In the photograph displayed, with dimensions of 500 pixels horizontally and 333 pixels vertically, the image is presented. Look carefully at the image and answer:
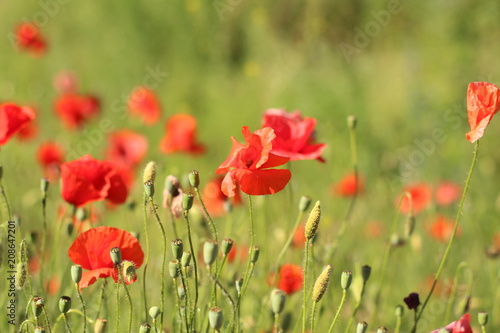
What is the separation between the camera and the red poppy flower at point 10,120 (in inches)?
58.9

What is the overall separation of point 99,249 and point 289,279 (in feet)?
2.07

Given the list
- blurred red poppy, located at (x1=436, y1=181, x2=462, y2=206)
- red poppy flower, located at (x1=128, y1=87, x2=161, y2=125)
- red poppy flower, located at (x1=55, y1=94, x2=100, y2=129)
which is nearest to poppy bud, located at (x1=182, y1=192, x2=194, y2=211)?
blurred red poppy, located at (x1=436, y1=181, x2=462, y2=206)

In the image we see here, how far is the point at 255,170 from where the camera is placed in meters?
1.25

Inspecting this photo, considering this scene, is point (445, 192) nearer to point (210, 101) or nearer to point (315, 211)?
point (315, 211)

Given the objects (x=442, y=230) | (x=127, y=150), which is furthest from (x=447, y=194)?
(x=127, y=150)

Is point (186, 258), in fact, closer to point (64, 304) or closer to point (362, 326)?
point (64, 304)

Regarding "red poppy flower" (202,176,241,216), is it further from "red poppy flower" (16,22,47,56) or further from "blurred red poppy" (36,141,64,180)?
"red poppy flower" (16,22,47,56)

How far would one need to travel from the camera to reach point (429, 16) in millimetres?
4523

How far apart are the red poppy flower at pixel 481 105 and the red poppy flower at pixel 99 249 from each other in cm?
69

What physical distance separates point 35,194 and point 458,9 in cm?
297

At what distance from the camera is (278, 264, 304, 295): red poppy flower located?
1.72m

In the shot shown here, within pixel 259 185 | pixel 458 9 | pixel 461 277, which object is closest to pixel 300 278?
pixel 259 185

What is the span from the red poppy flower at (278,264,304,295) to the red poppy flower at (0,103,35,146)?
0.76 meters

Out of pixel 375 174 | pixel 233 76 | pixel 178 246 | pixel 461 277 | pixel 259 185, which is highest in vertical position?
pixel 233 76
